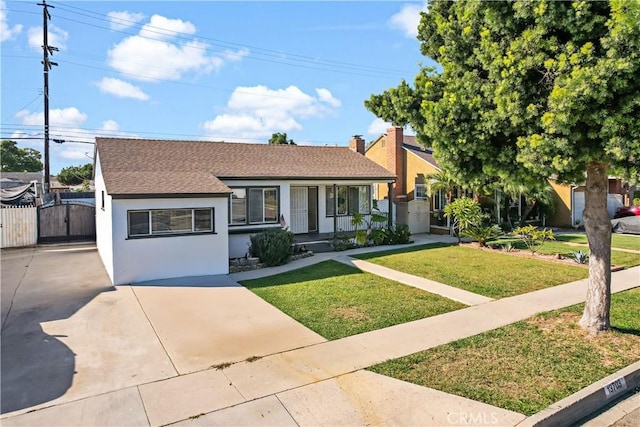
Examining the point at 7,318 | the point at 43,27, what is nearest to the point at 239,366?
the point at 7,318

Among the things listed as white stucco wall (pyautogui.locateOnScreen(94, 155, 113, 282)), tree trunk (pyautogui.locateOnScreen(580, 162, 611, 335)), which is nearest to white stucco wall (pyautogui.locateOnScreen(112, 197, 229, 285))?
white stucco wall (pyautogui.locateOnScreen(94, 155, 113, 282))

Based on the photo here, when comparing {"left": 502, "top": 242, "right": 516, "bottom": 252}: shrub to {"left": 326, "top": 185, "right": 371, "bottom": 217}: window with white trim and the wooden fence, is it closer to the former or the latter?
{"left": 326, "top": 185, "right": 371, "bottom": 217}: window with white trim

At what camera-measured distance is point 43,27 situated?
77.5 ft

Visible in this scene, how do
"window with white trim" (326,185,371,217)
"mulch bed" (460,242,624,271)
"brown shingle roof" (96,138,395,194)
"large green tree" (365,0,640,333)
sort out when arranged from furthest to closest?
"window with white trim" (326,185,371,217) → "mulch bed" (460,242,624,271) → "brown shingle roof" (96,138,395,194) → "large green tree" (365,0,640,333)

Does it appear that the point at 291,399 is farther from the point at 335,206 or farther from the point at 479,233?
the point at 479,233

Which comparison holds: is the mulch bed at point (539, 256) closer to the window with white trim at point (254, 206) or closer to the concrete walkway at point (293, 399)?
the window with white trim at point (254, 206)

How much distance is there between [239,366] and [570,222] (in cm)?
2262

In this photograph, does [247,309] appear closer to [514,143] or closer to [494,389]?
[494,389]

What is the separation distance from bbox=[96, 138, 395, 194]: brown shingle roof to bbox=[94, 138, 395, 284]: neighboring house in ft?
0.12

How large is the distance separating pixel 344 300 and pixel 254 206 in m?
7.49

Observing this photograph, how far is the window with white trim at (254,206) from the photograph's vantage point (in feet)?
50.3

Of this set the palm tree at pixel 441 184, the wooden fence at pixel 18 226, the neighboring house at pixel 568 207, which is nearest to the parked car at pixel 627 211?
the neighboring house at pixel 568 207

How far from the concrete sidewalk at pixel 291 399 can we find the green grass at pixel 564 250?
33.8ft

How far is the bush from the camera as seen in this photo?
13438 mm
